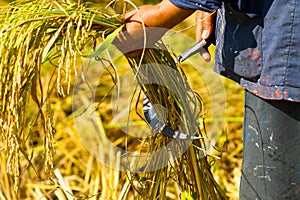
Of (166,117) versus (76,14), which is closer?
(76,14)

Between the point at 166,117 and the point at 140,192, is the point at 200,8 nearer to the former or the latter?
the point at 166,117

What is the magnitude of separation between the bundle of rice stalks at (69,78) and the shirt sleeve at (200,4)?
154 millimetres

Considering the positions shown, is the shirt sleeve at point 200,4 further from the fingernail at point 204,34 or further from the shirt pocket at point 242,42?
the fingernail at point 204,34

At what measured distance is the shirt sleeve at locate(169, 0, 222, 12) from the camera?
122 centimetres

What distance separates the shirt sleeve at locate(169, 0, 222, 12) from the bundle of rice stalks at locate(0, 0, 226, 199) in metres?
0.15

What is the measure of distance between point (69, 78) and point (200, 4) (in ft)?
0.96

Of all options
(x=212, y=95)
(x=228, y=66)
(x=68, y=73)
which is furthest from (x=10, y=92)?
(x=212, y=95)

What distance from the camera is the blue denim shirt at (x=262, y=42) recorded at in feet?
4.03

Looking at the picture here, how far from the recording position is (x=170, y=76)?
4.88 ft

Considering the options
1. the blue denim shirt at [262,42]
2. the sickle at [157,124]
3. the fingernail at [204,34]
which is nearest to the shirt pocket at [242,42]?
the blue denim shirt at [262,42]

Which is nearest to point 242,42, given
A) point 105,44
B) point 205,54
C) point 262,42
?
point 262,42

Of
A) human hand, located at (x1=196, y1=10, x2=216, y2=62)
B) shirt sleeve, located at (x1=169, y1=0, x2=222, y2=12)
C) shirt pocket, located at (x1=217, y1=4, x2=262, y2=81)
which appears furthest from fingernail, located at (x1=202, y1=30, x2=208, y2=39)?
shirt sleeve, located at (x1=169, y1=0, x2=222, y2=12)

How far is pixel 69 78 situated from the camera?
1.30 meters

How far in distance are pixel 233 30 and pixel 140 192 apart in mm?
507
